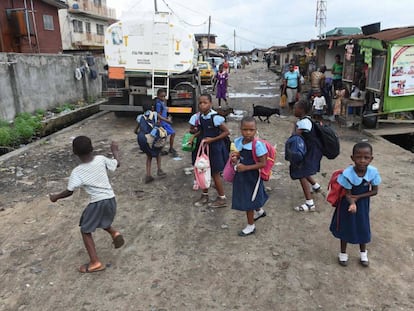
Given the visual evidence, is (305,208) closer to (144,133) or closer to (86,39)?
(144,133)

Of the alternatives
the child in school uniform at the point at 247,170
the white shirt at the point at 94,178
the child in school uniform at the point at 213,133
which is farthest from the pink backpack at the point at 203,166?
the white shirt at the point at 94,178

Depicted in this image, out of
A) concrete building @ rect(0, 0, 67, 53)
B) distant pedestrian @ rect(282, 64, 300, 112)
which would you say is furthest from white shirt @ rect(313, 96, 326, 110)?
concrete building @ rect(0, 0, 67, 53)

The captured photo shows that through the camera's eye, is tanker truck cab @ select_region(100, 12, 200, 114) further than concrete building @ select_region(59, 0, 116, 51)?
No

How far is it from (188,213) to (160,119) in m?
1.79

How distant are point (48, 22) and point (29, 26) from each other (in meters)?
3.10

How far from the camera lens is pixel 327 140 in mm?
4215

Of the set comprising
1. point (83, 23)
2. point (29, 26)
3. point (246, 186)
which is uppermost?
point (83, 23)

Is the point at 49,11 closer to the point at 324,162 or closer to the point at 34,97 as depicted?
the point at 34,97

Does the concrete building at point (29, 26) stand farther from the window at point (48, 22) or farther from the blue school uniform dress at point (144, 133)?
the blue school uniform dress at point (144, 133)

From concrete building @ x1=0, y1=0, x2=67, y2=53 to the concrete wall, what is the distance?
5.93m

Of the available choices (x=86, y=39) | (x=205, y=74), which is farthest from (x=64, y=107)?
(x=86, y=39)

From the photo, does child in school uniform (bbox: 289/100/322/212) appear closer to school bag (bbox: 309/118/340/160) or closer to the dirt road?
school bag (bbox: 309/118/340/160)

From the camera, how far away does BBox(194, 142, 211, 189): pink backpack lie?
170 inches

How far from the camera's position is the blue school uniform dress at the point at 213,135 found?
4.34 metres
